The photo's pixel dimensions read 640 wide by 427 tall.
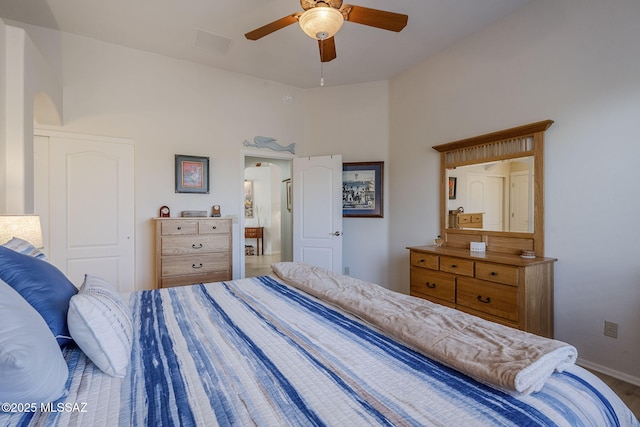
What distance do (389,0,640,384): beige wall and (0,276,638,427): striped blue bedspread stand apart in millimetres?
1706

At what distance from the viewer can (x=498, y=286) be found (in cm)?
237

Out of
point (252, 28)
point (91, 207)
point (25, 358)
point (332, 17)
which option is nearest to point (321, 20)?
point (332, 17)

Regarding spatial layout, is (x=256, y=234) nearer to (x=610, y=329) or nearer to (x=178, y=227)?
(x=178, y=227)

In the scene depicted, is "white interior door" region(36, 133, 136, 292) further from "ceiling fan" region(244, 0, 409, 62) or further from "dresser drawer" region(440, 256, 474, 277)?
"dresser drawer" region(440, 256, 474, 277)

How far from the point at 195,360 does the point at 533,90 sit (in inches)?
124

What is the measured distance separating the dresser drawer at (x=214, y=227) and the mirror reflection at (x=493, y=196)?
2.45 metres

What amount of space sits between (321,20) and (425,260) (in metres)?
2.26

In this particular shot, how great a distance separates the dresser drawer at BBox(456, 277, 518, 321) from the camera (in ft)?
7.43

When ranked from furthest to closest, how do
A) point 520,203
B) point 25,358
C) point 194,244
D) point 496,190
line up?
point 194,244, point 496,190, point 520,203, point 25,358

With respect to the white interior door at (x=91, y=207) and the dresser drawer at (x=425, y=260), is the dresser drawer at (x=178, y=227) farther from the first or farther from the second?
the dresser drawer at (x=425, y=260)

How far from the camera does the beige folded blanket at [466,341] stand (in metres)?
0.84

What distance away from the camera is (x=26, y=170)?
2178 mm

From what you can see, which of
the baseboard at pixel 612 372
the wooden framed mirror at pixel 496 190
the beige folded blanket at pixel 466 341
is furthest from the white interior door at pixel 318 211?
the baseboard at pixel 612 372

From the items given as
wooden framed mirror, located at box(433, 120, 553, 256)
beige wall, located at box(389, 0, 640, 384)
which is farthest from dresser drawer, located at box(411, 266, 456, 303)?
beige wall, located at box(389, 0, 640, 384)
